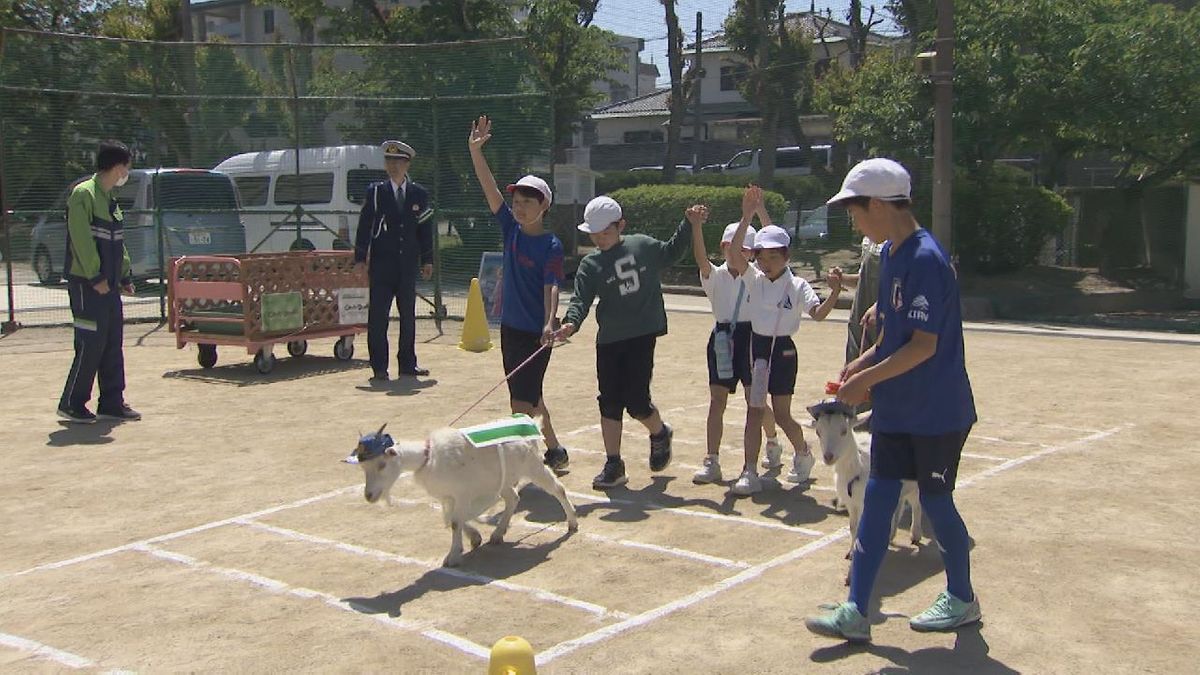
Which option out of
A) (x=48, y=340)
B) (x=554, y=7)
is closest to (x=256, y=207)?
(x=48, y=340)

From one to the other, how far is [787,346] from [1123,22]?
1519cm

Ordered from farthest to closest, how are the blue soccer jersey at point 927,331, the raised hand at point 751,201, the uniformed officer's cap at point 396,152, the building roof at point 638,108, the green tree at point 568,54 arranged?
→ the building roof at point 638,108 → the green tree at point 568,54 → the uniformed officer's cap at point 396,152 → the raised hand at point 751,201 → the blue soccer jersey at point 927,331

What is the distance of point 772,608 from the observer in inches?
201

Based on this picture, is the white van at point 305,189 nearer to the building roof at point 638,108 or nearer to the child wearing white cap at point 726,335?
the child wearing white cap at point 726,335

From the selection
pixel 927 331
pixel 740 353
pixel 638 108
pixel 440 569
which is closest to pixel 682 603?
pixel 440 569

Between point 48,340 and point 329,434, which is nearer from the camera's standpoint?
point 329,434

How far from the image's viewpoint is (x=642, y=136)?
55406 mm

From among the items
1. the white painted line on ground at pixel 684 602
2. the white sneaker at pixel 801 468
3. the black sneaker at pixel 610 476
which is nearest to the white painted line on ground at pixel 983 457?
the white painted line on ground at pixel 684 602

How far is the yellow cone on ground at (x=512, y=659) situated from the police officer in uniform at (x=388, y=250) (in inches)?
305

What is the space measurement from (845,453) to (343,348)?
26.8ft

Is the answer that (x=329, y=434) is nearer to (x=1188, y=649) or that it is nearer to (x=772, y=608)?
(x=772, y=608)

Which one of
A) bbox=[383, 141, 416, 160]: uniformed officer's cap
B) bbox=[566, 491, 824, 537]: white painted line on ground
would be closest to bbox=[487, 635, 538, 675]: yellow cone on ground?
bbox=[566, 491, 824, 537]: white painted line on ground

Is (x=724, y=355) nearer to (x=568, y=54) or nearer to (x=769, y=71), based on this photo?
(x=568, y=54)

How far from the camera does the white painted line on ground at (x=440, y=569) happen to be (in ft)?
17.0
